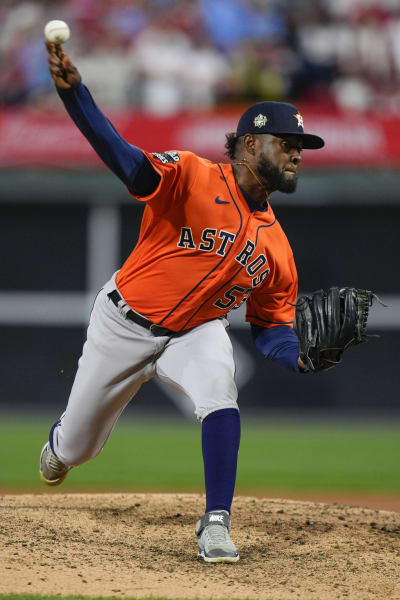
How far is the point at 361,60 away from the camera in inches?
424

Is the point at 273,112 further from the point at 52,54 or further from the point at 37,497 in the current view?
the point at 37,497

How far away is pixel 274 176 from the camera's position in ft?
13.7

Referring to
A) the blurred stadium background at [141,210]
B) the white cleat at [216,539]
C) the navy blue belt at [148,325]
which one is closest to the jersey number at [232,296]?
the navy blue belt at [148,325]

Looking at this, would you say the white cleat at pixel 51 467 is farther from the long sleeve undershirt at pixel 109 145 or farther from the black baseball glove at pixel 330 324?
the long sleeve undershirt at pixel 109 145

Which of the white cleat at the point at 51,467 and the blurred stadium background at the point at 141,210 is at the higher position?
the blurred stadium background at the point at 141,210

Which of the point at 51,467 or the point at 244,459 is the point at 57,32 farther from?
the point at 244,459

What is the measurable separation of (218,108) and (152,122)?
86 centimetres

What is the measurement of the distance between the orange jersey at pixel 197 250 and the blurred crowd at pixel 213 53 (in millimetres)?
6306

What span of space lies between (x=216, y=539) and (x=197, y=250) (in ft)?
3.98

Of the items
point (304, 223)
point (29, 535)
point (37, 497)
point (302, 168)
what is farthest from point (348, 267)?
point (29, 535)

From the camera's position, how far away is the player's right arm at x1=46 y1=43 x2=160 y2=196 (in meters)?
3.51

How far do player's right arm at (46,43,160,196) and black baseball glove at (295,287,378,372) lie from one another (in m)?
0.95

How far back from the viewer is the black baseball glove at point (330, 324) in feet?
13.4

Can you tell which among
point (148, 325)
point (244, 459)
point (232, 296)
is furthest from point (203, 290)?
point (244, 459)
